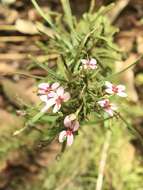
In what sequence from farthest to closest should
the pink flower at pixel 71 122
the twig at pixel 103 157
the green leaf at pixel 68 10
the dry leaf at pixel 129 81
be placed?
the dry leaf at pixel 129 81
the twig at pixel 103 157
the green leaf at pixel 68 10
the pink flower at pixel 71 122

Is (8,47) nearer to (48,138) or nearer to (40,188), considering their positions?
(40,188)

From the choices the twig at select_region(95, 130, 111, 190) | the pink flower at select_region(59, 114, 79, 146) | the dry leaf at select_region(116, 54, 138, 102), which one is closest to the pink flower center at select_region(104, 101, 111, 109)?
the pink flower at select_region(59, 114, 79, 146)

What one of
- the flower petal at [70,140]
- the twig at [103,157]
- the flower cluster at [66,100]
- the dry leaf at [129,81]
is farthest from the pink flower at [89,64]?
the dry leaf at [129,81]

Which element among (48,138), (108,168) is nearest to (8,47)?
(108,168)

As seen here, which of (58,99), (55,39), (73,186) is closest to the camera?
(58,99)

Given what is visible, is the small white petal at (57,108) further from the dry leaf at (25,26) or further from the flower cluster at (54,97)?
the dry leaf at (25,26)

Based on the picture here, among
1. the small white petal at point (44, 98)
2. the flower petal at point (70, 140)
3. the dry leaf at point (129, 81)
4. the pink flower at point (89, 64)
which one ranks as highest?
the dry leaf at point (129, 81)

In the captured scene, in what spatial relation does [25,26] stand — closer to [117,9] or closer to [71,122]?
[117,9]

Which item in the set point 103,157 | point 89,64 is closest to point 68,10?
point 89,64
